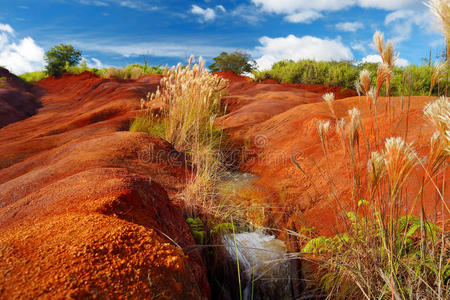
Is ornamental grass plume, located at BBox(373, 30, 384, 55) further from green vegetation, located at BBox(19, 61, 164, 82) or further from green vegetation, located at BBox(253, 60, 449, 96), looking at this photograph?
green vegetation, located at BBox(19, 61, 164, 82)

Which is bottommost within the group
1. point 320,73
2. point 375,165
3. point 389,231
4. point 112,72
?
point 389,231

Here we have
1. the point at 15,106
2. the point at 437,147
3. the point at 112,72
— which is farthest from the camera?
the point at 112,72

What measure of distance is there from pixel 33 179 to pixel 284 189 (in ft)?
10.4

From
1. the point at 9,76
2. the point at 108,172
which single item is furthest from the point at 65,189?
the point at 9,76

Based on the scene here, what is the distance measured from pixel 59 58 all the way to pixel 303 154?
26.8m

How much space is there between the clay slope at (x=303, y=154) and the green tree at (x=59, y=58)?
23.2 meters

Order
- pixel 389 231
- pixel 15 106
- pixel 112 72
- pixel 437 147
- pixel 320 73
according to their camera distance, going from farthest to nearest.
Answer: pixel 112 72 → pixel 320 73 → pixel 15 106 → pixel 389 231 → pixel 437 147

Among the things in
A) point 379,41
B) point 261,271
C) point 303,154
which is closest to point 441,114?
point 379,41

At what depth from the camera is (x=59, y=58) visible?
2536 cm

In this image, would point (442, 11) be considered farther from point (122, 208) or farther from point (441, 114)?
point (122, 208)

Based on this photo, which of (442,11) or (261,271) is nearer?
(442,11)

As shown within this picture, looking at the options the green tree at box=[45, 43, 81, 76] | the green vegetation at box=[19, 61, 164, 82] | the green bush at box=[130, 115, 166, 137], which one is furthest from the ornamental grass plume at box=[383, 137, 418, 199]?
the green tree at box=[45, 43, 81, 76]

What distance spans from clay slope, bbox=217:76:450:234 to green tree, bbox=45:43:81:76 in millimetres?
23227

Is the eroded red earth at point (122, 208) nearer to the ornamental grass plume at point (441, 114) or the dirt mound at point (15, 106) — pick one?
the ornamental grass plume at point (441, 114)
